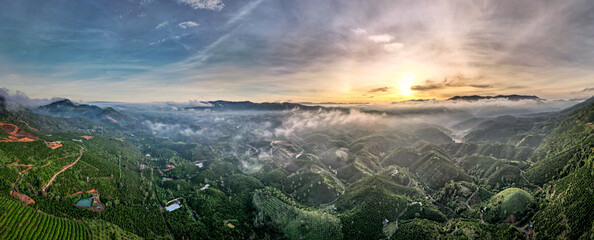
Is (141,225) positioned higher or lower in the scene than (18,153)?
lower

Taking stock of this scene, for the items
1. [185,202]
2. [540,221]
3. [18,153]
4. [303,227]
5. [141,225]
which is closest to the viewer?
[540,221]

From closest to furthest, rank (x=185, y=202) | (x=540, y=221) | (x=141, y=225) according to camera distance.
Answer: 1. (x=540, y=221)
2. (x=141, y=225)
3. (x=185, y=202)

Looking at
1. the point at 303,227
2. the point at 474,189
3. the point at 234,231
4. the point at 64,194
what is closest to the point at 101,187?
the point at 64,194

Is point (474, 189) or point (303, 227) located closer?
point (303, 227)

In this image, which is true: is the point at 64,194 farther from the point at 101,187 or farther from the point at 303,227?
the point at 303,227

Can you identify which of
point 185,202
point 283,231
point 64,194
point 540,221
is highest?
point 64,194

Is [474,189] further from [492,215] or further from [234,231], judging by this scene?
[234,231]
